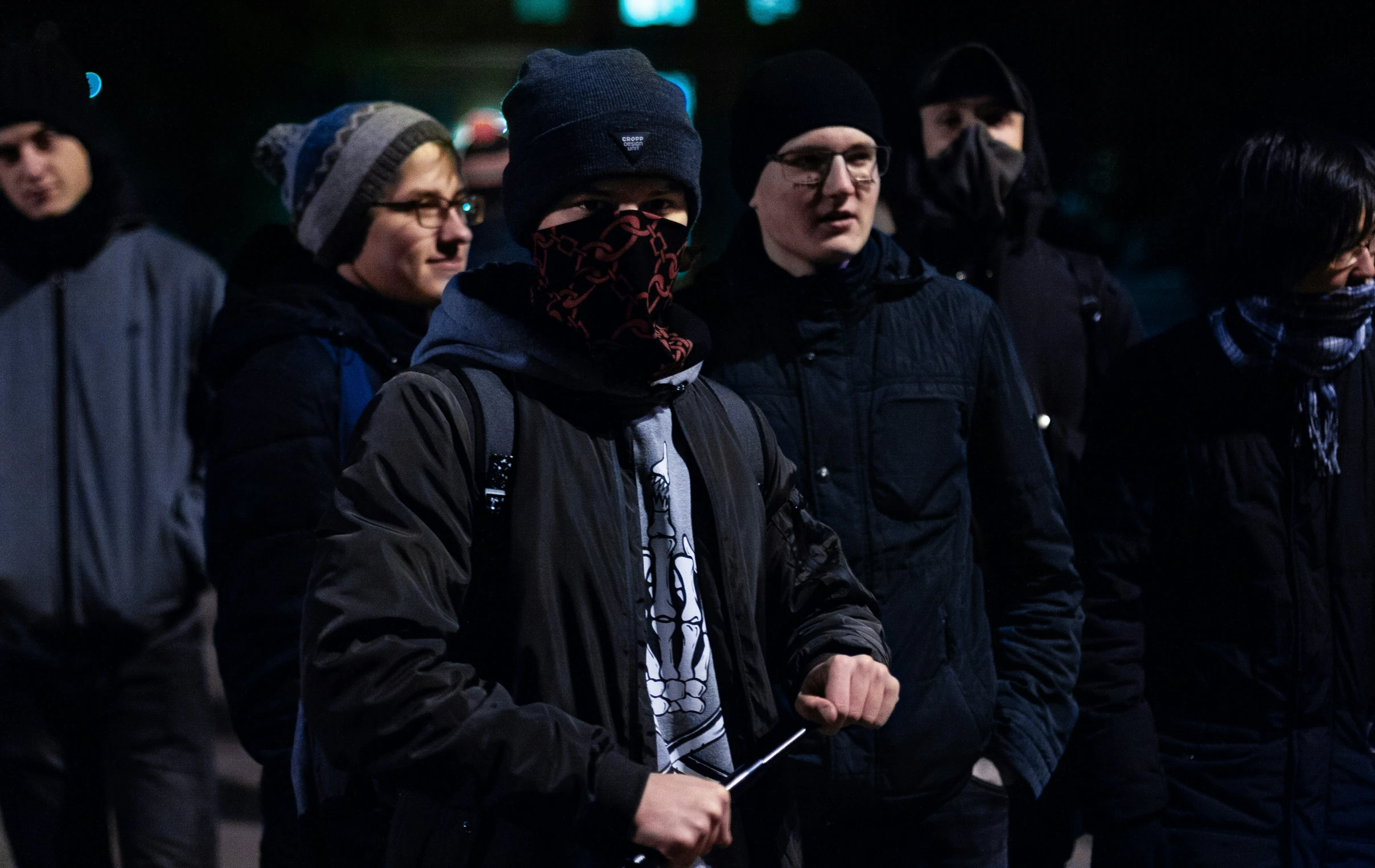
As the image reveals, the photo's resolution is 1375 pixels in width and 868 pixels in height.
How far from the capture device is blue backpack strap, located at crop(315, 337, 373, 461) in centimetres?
299

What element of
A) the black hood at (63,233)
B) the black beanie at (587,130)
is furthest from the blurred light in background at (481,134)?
the black beanie at (587,130)

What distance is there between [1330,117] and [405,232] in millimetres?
2138

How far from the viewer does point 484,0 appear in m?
19.1

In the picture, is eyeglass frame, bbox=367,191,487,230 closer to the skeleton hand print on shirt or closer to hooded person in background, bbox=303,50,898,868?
hooded person in background, bbox=303,50,898,868

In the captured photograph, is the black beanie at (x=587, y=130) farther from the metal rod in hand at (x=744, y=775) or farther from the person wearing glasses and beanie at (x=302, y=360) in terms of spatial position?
the person wearing glasses and beanie at (x=302, y=360)

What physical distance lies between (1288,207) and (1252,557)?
751 mm

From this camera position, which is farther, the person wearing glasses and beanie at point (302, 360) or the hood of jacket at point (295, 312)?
the hood of jacket at point (295, 312)

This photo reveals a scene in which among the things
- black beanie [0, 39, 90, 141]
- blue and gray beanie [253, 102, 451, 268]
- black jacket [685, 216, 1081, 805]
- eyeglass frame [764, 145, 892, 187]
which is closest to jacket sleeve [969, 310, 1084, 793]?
black jacket [685, 216, 1081, 805]

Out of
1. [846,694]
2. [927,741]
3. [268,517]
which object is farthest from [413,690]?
[927,741]

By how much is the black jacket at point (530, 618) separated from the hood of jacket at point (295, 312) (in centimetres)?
110

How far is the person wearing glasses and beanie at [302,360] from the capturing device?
2809mm

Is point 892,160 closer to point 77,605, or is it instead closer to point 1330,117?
point 1330,117

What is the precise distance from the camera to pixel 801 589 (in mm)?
2209

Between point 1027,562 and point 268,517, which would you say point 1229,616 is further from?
point 268,517
